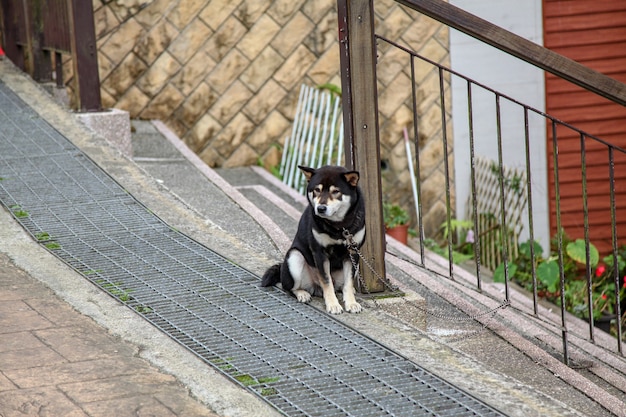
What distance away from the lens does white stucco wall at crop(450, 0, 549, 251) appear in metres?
8.99

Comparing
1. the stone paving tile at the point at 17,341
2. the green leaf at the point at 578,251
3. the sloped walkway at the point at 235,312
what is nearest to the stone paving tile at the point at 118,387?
the sloped walkway at the point at 235,312

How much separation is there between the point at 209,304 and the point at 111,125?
10.5 ft

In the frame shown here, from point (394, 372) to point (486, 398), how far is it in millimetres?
397

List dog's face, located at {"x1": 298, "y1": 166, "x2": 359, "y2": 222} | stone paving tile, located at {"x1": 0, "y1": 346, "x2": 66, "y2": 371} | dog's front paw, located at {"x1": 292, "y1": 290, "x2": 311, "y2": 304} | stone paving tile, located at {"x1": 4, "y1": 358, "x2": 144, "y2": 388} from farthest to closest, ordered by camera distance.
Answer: dog's front paw, located at {"x1": 292, "y1": 290, "x2": 311, "y2": 304}, dog's face, located at {"x1": 298, "y1": 166, "x2": 359, "y2": 222}, stone paving tile, located at {"x1": 0, "y1": 346, "x2": 66, "y2": 371}, stone paving tile, located at {"x1": 4, "y1": 358, "x2": 144, "y2": 388}

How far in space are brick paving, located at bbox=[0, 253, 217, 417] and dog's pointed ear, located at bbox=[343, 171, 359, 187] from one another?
1167 mm

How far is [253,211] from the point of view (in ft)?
20.1

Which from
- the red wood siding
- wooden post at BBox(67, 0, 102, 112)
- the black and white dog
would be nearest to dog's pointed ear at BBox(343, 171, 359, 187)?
the black and white dog

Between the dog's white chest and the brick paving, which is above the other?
the dog's white chest

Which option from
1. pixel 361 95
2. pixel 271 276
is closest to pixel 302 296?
pixel 271 276

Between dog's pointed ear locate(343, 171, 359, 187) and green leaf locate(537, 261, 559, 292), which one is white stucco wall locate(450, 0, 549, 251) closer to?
green leaf locate(537, 261, 559, 292)

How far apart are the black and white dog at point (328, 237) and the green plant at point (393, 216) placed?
387cm

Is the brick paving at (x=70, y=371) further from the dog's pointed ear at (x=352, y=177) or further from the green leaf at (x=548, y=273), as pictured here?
the green leaf at (x=548, y=273)

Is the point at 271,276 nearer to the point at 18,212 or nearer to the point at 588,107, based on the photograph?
the point at 18,212

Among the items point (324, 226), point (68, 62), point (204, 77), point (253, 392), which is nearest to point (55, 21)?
point (68, 62)
